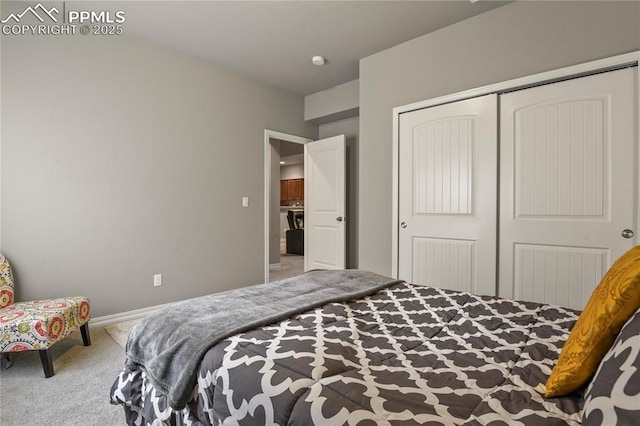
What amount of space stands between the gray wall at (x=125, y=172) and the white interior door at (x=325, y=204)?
2.78ft

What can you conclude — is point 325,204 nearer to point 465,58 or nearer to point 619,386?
point 465,58

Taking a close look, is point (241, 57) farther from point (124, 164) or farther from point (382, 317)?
point (382, 317)

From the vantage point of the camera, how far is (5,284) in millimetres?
2318

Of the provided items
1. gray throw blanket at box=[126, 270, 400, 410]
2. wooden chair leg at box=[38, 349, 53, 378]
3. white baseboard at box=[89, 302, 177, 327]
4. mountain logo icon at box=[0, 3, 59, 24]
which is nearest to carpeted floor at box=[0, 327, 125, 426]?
wooden chair leg at box=[38, 349, 53, 378]

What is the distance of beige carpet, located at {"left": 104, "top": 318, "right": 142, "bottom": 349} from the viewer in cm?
259

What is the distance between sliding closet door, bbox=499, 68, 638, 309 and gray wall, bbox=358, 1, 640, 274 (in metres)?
0.25

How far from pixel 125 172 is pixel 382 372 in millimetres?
3063

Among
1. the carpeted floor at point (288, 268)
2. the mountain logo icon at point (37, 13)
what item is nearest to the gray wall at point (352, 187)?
the carpeted floor at point (288, 268)

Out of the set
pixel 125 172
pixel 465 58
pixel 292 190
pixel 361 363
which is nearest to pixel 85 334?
pixel 125 172

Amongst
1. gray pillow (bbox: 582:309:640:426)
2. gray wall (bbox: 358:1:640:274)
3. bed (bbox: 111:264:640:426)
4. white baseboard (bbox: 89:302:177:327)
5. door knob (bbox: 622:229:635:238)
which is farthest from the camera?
white baseboard (bbox: 89:302:177:327)

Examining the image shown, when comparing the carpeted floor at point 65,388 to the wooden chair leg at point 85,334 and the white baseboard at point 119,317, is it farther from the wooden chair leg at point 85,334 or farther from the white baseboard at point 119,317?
the white baseboard at point 119,317

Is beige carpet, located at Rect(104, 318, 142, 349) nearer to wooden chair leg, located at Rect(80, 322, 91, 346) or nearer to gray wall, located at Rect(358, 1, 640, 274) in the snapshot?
wooden chair leg, located at Rect(80, 322, 91, 346)

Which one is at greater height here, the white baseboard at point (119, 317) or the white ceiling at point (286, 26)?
the white ceiling at point (286, 26)

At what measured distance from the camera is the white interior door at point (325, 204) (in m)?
4.39
